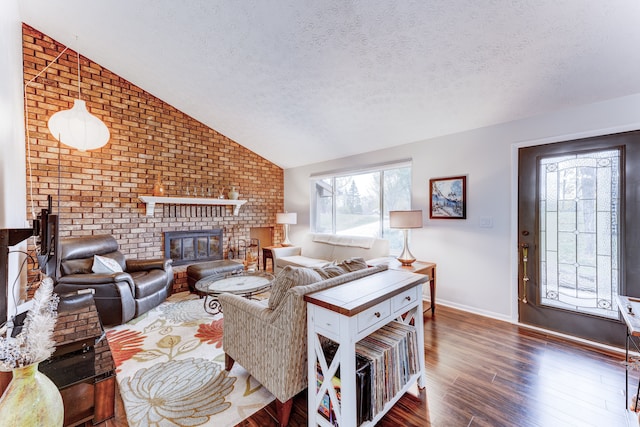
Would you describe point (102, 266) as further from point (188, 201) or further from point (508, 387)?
point (508, 387)

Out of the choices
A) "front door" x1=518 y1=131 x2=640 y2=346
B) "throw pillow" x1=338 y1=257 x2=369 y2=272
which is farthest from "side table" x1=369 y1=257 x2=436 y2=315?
"throw pillow" x1=338 y1=257 x2=369 y2=272

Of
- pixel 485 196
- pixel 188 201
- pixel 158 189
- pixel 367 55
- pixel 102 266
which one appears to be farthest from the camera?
pixel 188 201

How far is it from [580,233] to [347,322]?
109 inches

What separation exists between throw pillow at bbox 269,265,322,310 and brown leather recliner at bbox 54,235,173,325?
7.28 feet

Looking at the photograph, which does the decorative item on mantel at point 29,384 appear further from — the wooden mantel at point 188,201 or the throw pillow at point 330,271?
the wooden mantel at point 188,201

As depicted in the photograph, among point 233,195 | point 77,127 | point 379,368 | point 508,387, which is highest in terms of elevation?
point 77,127

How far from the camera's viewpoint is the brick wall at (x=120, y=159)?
3338mm

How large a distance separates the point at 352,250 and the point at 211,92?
319 centimetres

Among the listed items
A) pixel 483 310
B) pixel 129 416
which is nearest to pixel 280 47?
pixel 129 416

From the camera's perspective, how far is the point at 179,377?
6.48 ft

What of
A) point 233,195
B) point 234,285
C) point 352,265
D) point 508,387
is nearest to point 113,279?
point 234,285

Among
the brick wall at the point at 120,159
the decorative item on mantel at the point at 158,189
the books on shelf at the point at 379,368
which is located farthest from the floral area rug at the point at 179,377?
the decorative item on mantel at the point at 158,189

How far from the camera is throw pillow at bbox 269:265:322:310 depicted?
5.07ft

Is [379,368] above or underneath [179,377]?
above
